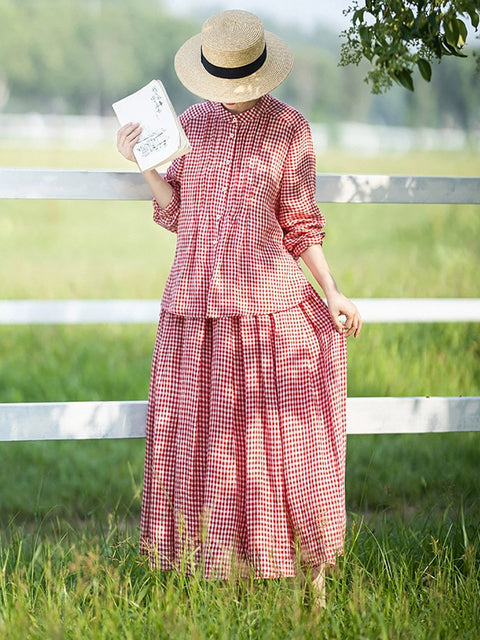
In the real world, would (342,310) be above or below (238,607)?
above

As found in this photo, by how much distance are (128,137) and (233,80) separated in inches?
12.9

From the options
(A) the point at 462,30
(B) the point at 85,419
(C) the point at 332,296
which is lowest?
(B) the point at 85,419

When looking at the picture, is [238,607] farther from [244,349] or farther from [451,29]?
[451,29]

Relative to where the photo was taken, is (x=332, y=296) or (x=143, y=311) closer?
(x=332, y=296)

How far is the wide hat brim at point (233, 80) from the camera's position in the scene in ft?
7.79

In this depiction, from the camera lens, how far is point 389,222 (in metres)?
13.5

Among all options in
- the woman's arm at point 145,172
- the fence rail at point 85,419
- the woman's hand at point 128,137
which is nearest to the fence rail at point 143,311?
the fence rail at point 85,419

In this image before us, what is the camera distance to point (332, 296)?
2436mm

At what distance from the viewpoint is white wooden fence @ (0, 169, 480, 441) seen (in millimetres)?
2709

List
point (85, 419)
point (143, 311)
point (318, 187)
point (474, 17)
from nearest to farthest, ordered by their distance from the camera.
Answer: point (474, 17), point (85, 419), point (318, 187), point (143, 311)

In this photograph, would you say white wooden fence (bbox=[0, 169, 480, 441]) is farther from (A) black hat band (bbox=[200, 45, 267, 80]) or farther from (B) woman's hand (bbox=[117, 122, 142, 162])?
(A) black hat band (bbox=[200, 45, 267, 80])

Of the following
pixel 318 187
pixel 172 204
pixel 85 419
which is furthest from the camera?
pixel 318 187

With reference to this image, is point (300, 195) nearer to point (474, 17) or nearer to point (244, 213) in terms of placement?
point (244, 213)

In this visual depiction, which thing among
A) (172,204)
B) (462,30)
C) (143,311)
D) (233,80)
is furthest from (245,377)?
(462,30)
